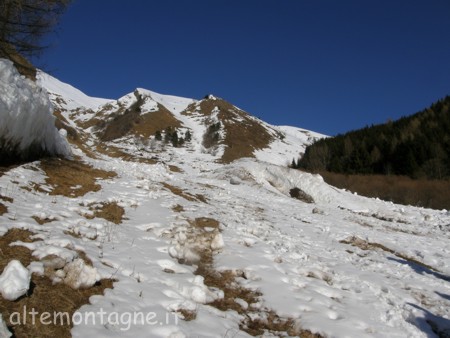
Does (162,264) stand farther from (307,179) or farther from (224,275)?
(307,179)

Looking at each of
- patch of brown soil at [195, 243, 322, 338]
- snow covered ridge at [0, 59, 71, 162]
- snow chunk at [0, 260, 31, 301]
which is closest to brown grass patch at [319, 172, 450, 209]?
snow covered ridge at [0, 59, 71, 162]

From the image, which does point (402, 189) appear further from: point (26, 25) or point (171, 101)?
point (171, 101)

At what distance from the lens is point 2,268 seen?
16.5 feet


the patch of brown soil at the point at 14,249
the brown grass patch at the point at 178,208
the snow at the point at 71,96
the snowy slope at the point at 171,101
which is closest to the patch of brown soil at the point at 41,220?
the patch of brown soil at the point at 14,249

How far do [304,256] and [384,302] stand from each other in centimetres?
252

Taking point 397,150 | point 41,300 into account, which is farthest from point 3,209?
point 397,150

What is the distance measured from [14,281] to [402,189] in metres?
53.0

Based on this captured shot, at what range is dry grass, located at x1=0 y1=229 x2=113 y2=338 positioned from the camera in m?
4.07

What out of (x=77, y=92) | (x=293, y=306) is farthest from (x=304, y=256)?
(x=77, y=92)

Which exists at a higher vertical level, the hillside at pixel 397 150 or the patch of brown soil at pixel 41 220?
the hillside at pixel 397 150

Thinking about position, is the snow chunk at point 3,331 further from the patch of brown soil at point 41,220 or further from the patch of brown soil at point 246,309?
the patch of brown soil at point 41,220

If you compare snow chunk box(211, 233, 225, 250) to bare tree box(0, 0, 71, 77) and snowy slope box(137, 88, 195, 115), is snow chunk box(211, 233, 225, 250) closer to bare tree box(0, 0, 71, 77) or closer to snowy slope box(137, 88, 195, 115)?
bare tree box(0, 0, 71, 77)

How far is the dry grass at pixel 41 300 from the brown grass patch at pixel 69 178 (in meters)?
4.77

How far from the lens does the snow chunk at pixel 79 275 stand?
5217mm
